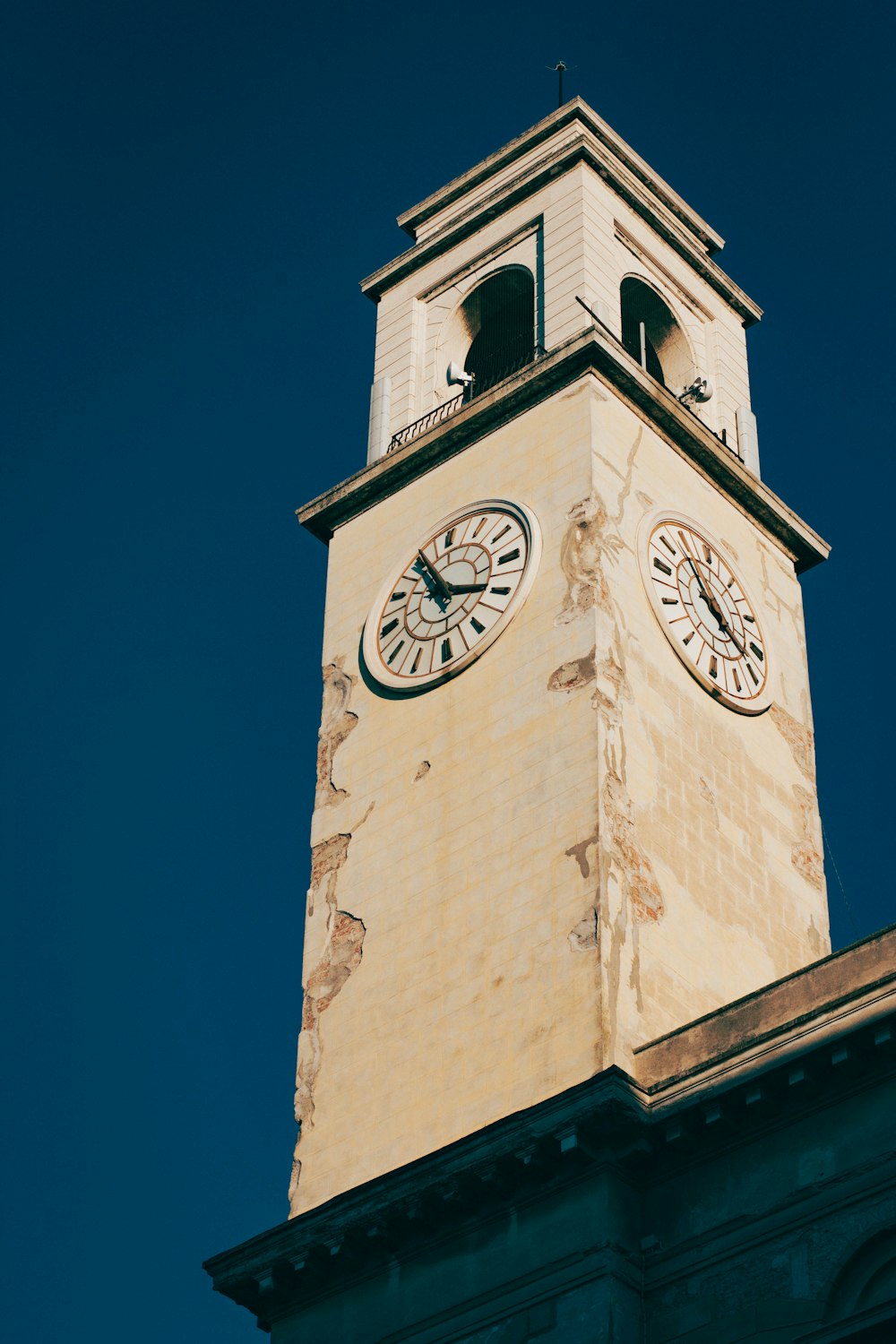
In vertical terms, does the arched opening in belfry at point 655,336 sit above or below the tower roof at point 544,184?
below

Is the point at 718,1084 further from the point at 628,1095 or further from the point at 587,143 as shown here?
the point at 587,143

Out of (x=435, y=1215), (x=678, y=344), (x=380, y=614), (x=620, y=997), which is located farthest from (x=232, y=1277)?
(x=678, y=344)

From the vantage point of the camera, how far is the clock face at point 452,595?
34125 millimetres

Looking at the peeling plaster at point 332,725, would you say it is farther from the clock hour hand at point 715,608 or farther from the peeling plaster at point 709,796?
the clock hour hand at point 715,608

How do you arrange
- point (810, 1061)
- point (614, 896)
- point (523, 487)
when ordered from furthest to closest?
1. point (523, 487)
2. point (614, 896)
3. point (810, 1061)

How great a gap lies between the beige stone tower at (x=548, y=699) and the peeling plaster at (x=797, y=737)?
7cm

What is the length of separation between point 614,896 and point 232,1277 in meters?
7.20

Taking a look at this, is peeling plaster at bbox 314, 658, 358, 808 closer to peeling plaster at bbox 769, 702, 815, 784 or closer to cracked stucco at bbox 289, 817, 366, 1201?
cracked stucco at bbox 289, 817, 366, 1201

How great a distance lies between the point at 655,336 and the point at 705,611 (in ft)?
29.7

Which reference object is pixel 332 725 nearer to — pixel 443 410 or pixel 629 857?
pixel 443 410

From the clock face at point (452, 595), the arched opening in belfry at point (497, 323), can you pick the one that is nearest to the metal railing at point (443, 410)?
the arched opening in belfry at point (497, 323)

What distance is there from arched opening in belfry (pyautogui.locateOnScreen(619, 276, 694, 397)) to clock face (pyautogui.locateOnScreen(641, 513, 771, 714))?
6.08 metres

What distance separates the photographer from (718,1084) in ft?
84.1

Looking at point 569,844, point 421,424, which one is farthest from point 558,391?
point 569,844
